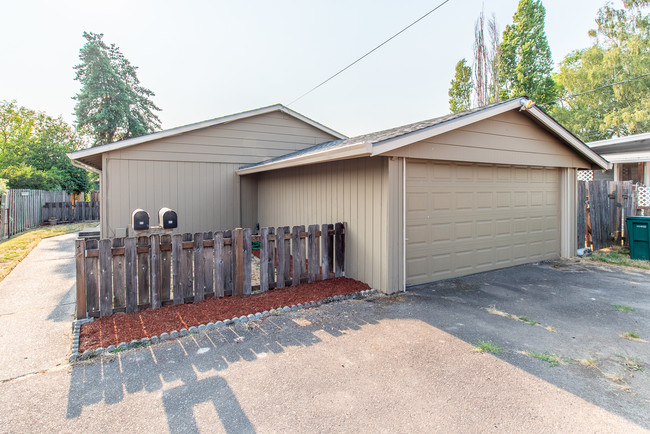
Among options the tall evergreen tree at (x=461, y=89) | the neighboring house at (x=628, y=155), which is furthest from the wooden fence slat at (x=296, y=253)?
the tall evergreen tree at (x=461, y=89)

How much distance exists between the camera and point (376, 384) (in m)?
2.83

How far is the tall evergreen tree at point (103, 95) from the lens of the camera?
23.5m

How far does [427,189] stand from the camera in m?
5.77

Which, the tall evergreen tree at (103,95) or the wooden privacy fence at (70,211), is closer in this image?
the wooden privacy fence at (70,211)

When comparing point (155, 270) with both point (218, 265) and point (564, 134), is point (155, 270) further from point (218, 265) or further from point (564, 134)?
point (564, 134)

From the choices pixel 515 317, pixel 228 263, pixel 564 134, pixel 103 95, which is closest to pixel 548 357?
pixel 515 317

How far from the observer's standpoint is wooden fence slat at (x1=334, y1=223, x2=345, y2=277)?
5.93 metres

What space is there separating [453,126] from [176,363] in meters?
4.91

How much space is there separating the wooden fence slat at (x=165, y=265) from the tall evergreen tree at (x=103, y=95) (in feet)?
78.6

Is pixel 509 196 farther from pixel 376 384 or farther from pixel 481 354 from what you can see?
pixel 376 384

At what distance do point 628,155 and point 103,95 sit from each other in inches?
1169

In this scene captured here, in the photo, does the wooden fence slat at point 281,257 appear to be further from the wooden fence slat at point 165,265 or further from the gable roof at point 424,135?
the wooden fence slat at point 165,265

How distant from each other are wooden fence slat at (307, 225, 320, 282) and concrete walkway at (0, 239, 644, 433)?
154 centimetres

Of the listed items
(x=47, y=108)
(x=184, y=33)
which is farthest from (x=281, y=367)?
(x=47, y=108)
